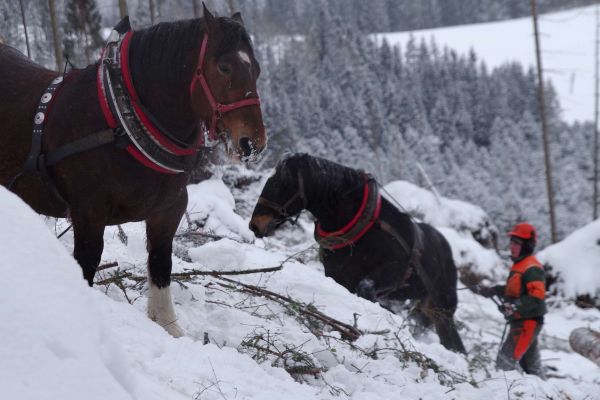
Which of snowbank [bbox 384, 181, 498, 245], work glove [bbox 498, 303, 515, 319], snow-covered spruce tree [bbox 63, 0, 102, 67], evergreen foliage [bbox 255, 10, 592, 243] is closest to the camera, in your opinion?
work glove [bbox 498, 303, 515, 319]

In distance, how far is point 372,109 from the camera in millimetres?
61500

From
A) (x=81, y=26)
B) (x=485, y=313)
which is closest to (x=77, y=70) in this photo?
(x=485, y=313)

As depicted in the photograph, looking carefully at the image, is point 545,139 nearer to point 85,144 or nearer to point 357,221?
point 357,221

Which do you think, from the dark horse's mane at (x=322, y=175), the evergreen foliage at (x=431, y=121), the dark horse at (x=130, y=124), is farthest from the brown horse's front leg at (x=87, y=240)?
the evergreen foliage at (x=431, y=121)

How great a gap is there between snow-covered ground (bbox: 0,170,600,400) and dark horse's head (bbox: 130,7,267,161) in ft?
3.06

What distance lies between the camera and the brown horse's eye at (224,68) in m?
2.56

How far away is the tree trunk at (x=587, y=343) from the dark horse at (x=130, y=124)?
6.59 meters

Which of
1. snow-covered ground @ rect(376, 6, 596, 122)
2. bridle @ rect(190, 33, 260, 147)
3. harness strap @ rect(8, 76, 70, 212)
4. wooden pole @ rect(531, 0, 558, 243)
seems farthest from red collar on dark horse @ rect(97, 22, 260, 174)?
snow-covered ground @ rect(376, 6, 596, 122)

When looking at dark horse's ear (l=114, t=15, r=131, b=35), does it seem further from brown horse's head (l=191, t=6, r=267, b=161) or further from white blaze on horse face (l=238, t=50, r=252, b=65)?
white blaze on horse face (l=238, t=50, r=252, b=65)

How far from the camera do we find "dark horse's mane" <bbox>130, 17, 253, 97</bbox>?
2615 mm

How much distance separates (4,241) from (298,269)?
152 inches

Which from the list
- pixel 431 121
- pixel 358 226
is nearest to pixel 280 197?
pixel 358 226

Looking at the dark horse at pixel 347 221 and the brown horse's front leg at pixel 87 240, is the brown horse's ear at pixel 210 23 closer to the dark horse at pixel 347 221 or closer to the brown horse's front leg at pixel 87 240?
the brown horse's front leg at pixel 87 240

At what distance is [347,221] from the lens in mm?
5117
